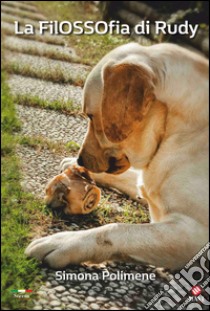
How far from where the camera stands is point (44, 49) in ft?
12.8

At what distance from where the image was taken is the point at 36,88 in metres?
3.64

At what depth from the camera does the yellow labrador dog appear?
2.41m

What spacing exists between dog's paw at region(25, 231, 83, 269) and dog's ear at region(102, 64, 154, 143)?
1.56ft

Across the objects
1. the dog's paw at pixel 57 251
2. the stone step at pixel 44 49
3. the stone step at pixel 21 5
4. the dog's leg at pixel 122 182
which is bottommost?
the dog's paw at pixel 57 251

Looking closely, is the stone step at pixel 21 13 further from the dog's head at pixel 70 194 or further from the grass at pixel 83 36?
the dog's head at pixel 70 194

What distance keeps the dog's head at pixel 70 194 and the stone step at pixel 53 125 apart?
1.52 ft

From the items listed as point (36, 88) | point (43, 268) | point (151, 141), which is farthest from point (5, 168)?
point (36, 88)

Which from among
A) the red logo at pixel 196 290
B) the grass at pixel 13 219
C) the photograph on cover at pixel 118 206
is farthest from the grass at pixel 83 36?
the red logo at pixel 196 290

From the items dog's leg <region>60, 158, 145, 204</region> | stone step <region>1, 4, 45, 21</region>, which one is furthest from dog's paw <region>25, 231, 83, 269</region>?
stone step <region>1, 4, 45, 21</region>

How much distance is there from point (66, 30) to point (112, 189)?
32.5 inches

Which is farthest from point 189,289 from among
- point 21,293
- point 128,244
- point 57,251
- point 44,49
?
point 44,49

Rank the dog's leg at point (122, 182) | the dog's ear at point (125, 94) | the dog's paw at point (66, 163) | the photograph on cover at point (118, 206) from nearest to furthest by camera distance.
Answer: the photograph on cover at point (118, 206)
the dog's ear at point (125, 94)
the dog's paw at point (66, 163)
the dog's leg at point (122, 182)

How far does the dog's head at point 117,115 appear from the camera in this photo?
243 cm

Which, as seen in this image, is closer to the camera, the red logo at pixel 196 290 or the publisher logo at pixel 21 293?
the publisher logo at pixel 21 293
